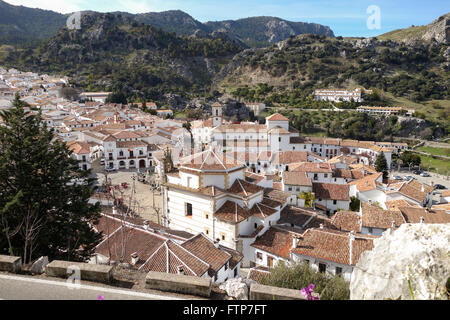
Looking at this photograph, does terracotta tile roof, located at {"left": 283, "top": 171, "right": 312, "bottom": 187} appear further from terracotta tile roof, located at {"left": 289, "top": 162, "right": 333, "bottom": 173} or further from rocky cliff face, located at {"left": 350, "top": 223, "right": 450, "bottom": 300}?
rocky cliff face, located at {"left": 350, "top": 223, "right": 450, "bottom": 300}

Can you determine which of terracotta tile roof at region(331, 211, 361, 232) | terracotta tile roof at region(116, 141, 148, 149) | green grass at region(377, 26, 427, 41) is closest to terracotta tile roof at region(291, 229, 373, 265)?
terracotta tile roof at region(331, 211, 361, 232)

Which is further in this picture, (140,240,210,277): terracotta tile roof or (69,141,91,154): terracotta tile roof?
(69,141,91,154): terracotta tile roof

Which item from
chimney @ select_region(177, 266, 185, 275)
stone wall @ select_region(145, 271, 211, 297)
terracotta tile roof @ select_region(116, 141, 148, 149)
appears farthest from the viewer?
terracotta tile roof @ select_region(116, 141, 148, 149)

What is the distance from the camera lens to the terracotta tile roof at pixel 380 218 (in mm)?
21219

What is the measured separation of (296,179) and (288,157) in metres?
9.58

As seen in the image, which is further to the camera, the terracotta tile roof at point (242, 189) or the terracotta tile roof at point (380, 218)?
the terracotta tile roof at point (380, 218)

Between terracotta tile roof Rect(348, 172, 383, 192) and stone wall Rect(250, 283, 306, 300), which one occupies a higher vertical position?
stone wall Rect(250, 283, 306, 300)

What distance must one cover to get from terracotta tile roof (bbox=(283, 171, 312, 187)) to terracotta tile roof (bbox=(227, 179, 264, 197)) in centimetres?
1092

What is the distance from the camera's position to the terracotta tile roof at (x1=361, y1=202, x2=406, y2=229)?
2122 centimetres

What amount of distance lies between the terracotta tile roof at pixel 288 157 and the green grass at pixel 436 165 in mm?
32116

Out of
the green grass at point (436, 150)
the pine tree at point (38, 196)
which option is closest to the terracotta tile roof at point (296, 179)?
the pine tree at point (38, 196)

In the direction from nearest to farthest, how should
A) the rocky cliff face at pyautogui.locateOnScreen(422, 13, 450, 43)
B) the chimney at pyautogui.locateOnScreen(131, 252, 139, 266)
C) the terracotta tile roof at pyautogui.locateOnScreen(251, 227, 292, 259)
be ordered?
the chimney at pyautogui.locateOnScreen(131, 252, 139, 266) → the terracotta tile roof at pyautogui.locateOnScreen(251, 227, 292, 259) → the rocky cliff face at pyautogui.locateOnScreen(422, 13, 450, 43)

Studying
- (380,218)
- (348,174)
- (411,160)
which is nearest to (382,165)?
(411,160)

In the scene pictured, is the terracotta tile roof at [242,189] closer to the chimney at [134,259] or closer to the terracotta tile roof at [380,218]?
the chimney at [134,259]
